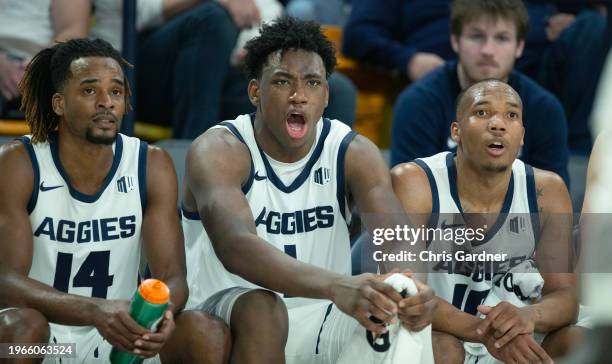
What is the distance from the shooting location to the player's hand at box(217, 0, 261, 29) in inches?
228

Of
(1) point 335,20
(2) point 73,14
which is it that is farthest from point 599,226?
(1) point 335,20

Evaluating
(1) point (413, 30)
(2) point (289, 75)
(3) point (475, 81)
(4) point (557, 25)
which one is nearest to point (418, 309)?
(2) point (289, 75)

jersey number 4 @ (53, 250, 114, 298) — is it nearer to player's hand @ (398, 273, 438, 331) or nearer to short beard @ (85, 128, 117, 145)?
short beard @ (85, 128, 117, 145)

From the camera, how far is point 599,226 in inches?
91.2

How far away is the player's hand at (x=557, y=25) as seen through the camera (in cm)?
635

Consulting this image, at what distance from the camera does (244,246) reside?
3873mm

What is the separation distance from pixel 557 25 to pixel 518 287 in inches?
100

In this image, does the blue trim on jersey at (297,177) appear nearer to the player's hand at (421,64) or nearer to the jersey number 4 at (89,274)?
the jersey number 4 at (89,274)

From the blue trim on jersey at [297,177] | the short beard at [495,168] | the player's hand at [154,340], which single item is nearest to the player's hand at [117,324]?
the player's hand at [154,340]

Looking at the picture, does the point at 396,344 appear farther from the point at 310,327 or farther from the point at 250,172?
the point at 250,172

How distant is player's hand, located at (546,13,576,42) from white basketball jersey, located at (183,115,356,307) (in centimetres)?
241

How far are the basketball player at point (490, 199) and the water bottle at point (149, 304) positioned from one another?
3.80 ft

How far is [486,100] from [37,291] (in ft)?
6.06

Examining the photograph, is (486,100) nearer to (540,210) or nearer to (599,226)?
(540,210)
